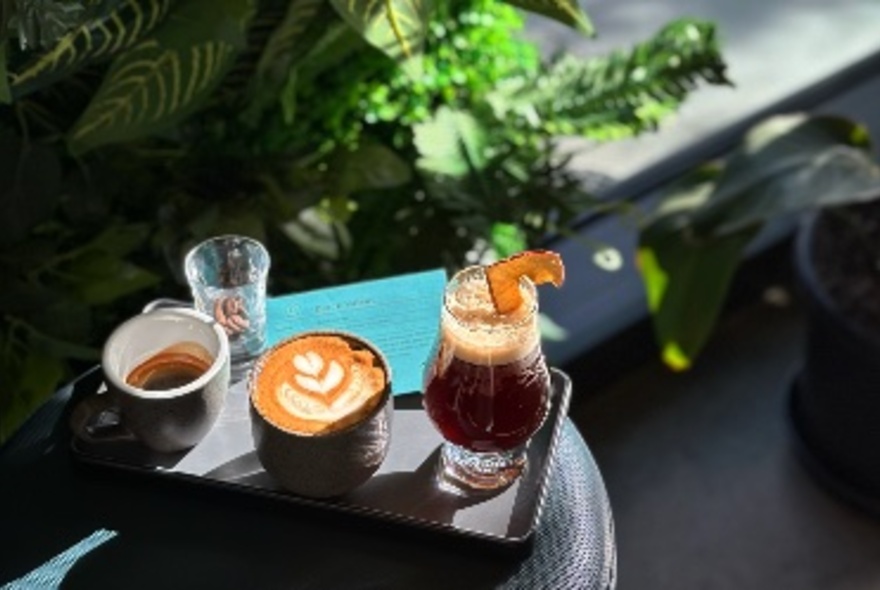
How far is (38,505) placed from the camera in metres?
1.05

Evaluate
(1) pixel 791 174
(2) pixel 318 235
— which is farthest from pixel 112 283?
(1) pixel 791 174

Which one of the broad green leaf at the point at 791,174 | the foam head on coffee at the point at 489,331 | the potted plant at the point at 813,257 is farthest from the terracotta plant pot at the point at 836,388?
the foam head on coffee at the point at 489,331

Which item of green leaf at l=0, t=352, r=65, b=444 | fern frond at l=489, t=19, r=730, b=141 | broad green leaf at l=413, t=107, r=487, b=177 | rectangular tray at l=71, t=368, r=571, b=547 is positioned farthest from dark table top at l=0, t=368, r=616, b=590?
fern frond at l=489, t=19, r=730, b=141

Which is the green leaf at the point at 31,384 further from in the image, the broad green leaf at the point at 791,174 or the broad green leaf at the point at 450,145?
the broad green leaf at the point at 791,174

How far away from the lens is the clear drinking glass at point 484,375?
963 millimetres

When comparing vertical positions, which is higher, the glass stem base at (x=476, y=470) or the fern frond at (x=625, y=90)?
the glass stem base at (x=476, y=470)

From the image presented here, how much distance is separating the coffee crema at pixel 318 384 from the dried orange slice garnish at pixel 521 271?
115mm

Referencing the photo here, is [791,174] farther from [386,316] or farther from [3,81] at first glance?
[3,81]

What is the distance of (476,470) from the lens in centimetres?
104

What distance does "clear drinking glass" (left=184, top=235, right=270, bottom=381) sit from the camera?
1.14 m

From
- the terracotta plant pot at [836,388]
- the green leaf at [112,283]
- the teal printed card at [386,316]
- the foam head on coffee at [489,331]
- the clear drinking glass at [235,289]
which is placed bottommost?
the terracotta plant pot at [836,388]

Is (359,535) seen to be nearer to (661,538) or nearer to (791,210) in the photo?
(791,210)

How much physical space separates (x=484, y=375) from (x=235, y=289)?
0.91 ft

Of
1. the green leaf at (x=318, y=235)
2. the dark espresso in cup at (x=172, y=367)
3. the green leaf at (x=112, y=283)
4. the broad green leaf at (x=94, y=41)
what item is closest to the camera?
the dark espresso in cup at (x=172, y=367)
